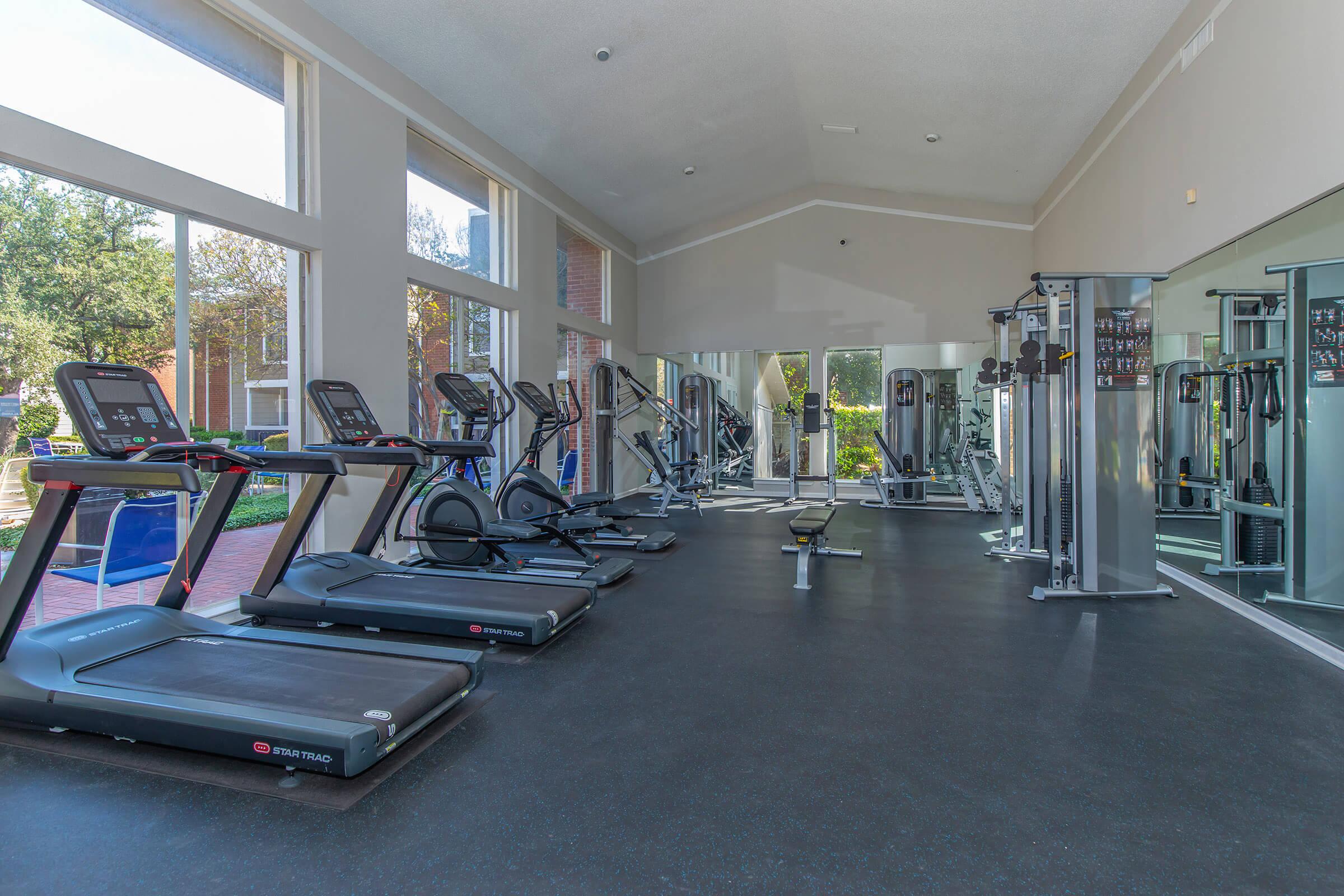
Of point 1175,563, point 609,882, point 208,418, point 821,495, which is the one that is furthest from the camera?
point 821,495

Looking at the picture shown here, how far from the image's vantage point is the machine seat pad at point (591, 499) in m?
5.98

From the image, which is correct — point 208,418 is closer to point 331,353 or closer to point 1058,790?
point 331,353

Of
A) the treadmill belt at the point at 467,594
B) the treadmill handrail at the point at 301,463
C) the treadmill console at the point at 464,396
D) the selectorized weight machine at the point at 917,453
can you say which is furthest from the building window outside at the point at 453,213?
the selectorized weight machine at the point at 917,453

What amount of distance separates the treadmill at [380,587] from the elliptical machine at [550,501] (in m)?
1.36

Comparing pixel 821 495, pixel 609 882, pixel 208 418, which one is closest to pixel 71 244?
pixel 208 418

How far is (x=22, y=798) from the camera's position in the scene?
6.59 ft

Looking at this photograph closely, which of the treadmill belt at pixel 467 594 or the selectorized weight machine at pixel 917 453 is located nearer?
the treadmill belt at pixel 467 594

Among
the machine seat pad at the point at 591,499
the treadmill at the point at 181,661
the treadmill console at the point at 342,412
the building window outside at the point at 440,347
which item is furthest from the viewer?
the machine seat pad at the point at 591,499

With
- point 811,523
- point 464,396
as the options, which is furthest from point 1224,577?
point 464,396

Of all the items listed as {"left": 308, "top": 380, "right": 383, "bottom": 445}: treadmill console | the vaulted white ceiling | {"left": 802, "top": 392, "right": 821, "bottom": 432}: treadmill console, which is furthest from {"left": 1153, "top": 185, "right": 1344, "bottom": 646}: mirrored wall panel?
{"left": 308, "top": 380, "right": 383, "bottom": 445}: treadmill console

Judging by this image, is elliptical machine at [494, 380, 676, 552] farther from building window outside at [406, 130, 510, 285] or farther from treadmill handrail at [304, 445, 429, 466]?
treadmill handrail at [304, 445, 429, 466]

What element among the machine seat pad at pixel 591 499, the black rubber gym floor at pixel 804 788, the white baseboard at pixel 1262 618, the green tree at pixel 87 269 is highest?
the green tree at pixel 87 269

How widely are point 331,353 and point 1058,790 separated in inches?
182

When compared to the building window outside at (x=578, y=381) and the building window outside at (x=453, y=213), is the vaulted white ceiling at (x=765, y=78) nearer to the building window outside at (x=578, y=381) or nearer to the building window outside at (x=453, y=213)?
the building window outside at (x=453, y=213)
